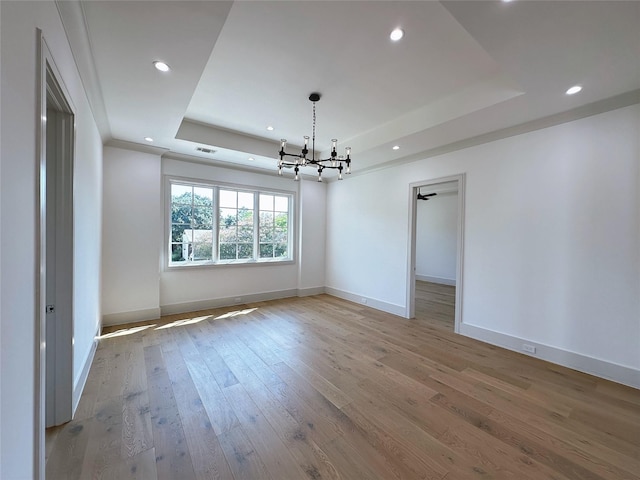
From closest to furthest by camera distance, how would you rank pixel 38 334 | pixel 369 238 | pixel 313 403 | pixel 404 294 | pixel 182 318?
pixel 38 334
pixel 313 403
pixel 182 318
pixel 404 294
pixel 369 238

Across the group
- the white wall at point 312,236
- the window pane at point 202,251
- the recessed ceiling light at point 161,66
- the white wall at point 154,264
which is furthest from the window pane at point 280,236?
the recessed ceiling light at point 161,66

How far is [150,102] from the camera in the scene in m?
2.78

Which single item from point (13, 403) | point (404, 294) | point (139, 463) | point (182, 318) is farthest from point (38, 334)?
point (404, 294)

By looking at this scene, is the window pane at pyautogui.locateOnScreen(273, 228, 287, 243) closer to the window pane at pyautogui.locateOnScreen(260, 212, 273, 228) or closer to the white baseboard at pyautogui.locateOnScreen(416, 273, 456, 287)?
the window pane at pyautogui.locateOnScreen(260, 212, 273, 228)

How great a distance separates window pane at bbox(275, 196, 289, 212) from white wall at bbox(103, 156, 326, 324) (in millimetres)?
243

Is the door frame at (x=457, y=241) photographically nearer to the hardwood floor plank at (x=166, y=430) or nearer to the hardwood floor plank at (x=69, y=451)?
the hardwood floor plank at (x=166, y=430)

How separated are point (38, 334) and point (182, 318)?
348 cm

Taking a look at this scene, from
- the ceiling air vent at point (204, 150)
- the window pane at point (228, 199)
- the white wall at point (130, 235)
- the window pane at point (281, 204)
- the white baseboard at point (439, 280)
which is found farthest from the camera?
the white baseboard at point (439, 280)

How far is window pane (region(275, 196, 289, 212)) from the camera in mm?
6038

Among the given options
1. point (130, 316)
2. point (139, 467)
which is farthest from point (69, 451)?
point (130, 316)

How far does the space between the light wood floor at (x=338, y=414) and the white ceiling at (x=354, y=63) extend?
2841mm

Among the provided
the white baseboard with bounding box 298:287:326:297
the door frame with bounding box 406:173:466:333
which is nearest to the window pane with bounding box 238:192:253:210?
the white baseboard with bounding box 298:287:326:297

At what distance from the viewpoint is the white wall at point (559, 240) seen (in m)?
2.67

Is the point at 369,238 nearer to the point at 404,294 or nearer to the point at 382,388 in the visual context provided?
the point at 404,294
